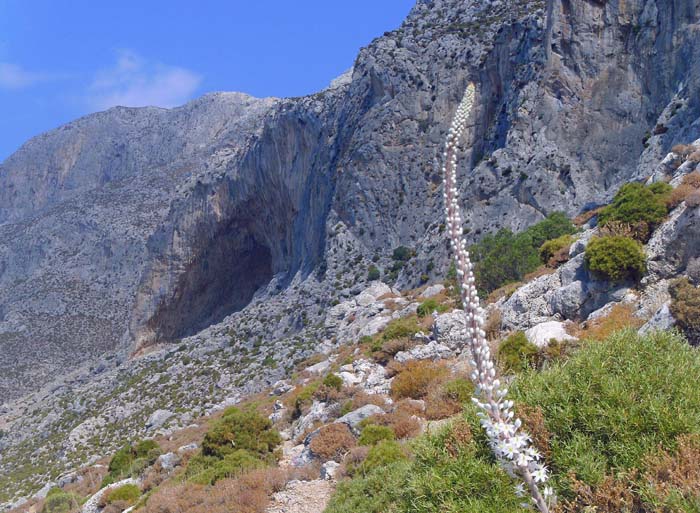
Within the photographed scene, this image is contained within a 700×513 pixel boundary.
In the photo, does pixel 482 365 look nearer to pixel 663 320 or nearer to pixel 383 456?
pixel 383 456

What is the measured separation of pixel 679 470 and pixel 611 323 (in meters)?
9.15

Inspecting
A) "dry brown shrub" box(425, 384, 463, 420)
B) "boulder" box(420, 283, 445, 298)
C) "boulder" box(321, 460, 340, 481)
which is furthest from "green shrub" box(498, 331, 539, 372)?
"boulder" box(420, 283, 445, 298)

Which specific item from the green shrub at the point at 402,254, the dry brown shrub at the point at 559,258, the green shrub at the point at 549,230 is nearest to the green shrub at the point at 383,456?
the dry brown shrub at the point at 559,258

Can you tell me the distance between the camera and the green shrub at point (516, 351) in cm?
1460

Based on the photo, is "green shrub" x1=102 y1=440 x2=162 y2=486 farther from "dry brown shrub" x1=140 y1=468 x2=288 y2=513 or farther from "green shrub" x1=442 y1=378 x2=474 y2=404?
"green shrub" x1=442 y1=378 x2=474 y2=404

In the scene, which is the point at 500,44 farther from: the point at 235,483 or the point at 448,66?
the point at 235,483

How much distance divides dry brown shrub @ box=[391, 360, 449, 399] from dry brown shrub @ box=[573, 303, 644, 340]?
389 centimetres

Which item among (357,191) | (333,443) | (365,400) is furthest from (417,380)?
(357,191)

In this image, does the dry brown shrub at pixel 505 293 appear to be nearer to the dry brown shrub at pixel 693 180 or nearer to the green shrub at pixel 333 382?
the dry brown shrub at pixel 693 180

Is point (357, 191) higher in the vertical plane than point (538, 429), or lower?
higher

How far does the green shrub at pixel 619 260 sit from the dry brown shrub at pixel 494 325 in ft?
11.4

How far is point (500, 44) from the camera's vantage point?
1991 inches

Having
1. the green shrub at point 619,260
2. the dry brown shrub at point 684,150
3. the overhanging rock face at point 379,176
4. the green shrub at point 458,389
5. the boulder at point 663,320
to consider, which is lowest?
the green shrub at point 458,389

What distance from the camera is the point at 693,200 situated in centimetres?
1648
